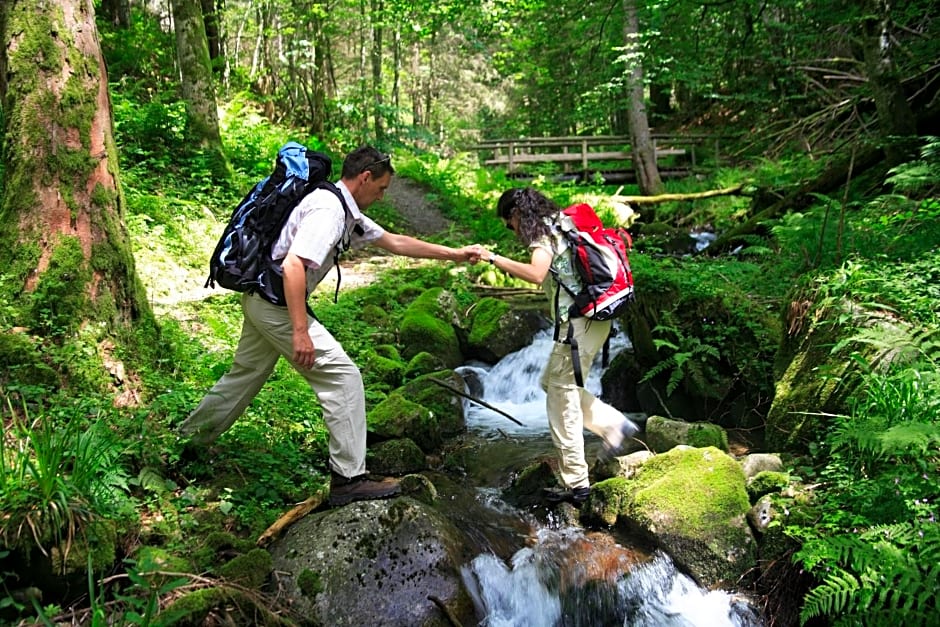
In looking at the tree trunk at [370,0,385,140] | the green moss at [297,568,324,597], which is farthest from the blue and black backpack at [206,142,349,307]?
the tree trunk at [370,0,385,140]

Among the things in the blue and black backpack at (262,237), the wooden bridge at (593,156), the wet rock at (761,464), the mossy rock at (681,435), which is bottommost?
the mossy rock at (681,435)

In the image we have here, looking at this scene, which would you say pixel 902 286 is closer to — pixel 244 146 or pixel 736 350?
pixel 736 350

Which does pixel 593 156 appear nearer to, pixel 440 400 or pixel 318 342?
pixel 440 400

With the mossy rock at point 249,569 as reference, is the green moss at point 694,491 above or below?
below

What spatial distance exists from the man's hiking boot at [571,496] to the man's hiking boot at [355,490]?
1.41 metres

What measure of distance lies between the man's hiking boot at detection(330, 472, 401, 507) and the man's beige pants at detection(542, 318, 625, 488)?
1.33 meters

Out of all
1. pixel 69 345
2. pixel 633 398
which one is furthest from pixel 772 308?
pixel 69 345

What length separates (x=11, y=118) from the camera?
15.0 ft

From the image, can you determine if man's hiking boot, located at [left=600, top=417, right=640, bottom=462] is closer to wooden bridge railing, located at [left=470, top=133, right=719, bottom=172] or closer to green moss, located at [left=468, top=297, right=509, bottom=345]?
green moss, located at [left=468, top=297, right=509, bottom=345]

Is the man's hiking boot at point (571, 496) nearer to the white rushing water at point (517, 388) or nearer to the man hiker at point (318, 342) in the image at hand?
the man hiker at point (318, 342)

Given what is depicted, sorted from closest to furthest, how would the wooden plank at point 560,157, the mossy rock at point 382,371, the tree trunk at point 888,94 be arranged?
the mossy rock at point 382,371, the tree trunk at point 888,94, the wooden plank at point 560,157

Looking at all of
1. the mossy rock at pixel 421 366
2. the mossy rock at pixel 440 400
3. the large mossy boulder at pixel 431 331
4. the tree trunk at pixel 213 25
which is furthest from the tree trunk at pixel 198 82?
the mossy rock at pixel 440 400

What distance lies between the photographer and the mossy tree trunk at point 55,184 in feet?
14.5

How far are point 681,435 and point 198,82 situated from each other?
1023 centimetres
